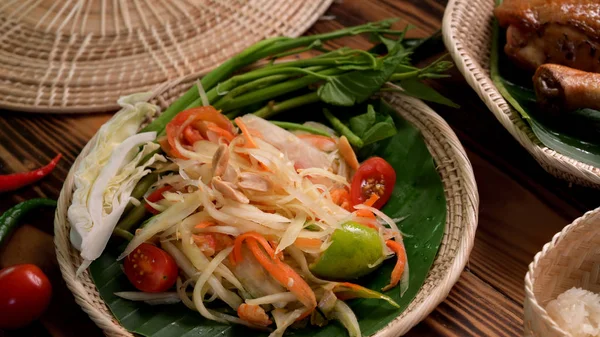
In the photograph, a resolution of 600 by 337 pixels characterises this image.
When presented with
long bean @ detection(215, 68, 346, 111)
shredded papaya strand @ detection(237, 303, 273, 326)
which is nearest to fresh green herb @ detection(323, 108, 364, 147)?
long bean @ detection(215, 68, 346, 111)

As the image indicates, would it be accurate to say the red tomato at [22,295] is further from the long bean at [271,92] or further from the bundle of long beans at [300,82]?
the long bean at [271,92]

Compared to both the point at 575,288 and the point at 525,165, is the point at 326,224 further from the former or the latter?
the point at 525,165

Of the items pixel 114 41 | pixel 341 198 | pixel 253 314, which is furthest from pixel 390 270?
pixel 114 41

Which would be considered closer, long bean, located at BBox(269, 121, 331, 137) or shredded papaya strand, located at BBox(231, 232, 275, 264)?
shredded papaya strand, located at BBox(231, 232, 275, 264)

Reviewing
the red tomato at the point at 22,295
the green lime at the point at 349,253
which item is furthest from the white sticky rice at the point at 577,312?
the red tomato at the point at 22,295

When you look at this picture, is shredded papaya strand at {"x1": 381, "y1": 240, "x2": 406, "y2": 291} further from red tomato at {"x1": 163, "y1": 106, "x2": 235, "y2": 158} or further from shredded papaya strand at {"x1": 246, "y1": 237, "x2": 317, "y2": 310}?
red tomato at {"x1": 163, "y1": 106, "x2": 235, "y2": 158}

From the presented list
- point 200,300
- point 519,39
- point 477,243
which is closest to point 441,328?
point 477,243
